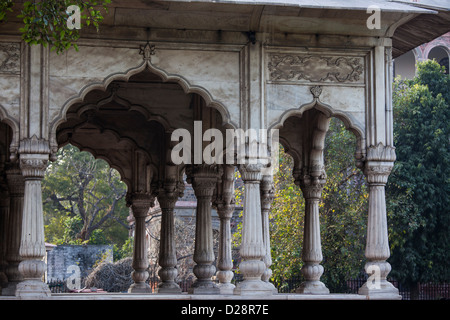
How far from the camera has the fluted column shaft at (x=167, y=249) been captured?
20.2 meters

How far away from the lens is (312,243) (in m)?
17.6

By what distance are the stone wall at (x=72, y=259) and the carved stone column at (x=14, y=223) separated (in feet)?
65.4

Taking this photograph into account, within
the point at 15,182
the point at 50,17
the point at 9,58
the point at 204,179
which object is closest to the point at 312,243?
the point at 204,179

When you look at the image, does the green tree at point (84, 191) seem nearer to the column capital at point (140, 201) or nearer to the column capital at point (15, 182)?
the column capital at point (140, 201)

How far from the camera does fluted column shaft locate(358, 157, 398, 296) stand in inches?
555

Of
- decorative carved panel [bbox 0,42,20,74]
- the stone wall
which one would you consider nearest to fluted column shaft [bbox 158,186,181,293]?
decorative carved panel [bbox 0,42,20,74]

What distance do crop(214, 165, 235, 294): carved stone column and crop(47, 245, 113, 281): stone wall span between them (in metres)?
16.7

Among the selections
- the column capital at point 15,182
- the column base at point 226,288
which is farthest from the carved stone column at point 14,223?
the column base at point 226,288

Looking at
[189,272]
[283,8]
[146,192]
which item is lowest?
[189,272]

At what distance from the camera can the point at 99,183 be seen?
164ft

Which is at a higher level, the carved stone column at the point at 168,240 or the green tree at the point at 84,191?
the green tree at the point at 84,191
